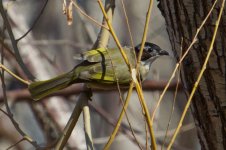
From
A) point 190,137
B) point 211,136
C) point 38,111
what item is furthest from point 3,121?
point 211,136

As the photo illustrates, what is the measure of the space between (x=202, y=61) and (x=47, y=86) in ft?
4.41

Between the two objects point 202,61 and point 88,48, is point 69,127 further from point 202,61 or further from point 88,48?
point 88,48

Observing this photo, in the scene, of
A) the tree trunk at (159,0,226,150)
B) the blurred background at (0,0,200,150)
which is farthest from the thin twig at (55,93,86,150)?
the blurred background at (0,0,200,150)

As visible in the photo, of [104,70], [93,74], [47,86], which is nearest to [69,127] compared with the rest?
[47,86]

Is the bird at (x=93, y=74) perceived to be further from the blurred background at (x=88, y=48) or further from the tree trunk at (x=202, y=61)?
the blurred background at (x=88, y=48)

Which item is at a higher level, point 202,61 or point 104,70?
point 202,61

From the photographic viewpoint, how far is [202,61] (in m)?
3.21

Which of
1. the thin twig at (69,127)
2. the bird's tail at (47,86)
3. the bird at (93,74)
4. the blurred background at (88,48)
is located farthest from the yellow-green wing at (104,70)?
the blurred background at (88,48)

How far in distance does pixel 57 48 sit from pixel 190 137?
2147mm

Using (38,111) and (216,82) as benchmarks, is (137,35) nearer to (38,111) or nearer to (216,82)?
(38,111)

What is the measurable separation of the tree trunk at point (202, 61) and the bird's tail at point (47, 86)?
1.13m

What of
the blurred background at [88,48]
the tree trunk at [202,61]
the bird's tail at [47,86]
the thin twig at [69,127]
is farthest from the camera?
the blurred background at [88,48]

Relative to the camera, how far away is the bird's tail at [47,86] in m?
4.09

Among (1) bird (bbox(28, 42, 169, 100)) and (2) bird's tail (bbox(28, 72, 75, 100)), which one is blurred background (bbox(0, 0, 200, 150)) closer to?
(1) bird (bbox(28, 42, 169, 100))
